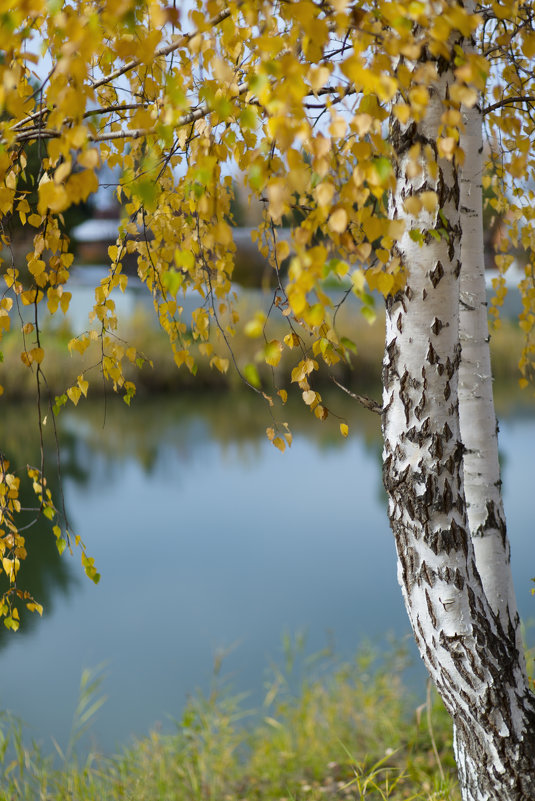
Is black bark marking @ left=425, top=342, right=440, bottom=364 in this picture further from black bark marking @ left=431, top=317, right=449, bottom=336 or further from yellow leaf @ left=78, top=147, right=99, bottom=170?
yellow leaf @ left=78, top=147, right=99, bottom=170

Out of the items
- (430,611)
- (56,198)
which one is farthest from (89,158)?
(430,611)

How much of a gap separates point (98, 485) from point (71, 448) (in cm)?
→ 119

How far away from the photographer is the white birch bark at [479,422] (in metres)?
1.30

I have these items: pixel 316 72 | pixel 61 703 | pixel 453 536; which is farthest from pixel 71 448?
pixel 316 72

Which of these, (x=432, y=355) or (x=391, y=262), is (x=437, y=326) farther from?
(x=391, y=262)

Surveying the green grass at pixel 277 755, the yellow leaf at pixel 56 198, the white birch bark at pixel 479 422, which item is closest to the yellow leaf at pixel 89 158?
the yellow leaf at pixel 56 198

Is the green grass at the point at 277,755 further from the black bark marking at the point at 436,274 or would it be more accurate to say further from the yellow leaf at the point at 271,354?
the yellow leaf at the point at 271,354

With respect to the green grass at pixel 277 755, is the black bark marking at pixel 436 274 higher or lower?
higher

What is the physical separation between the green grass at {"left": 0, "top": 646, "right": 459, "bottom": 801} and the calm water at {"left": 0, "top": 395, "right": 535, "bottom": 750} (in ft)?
1.42

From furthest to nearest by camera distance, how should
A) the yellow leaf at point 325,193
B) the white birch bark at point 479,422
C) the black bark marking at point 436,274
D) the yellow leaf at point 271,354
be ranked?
the white birch bark at point 479,422 → the black bark marking at point 436,274 → the yellow leaf at point 271,354 → the yellow leaf at point 325,193

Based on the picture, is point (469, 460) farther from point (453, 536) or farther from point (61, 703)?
point (61, 703)

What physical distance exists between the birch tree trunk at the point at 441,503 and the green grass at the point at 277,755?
468 millimetres

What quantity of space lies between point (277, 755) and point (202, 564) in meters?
2.42

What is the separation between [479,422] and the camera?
4.29 feet
